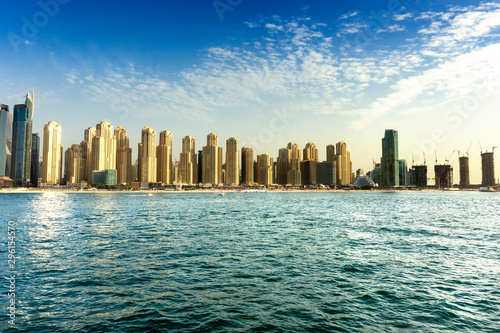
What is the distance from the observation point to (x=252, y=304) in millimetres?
22203

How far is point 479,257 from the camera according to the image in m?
36.9

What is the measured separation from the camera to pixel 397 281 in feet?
91.0

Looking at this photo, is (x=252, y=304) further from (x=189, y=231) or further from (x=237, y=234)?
(x=189, y=231)

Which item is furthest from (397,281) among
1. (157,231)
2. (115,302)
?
(157,231)

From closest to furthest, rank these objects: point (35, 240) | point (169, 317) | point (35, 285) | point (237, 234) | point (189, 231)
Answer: point (169, 317)
point (35, 285)
point (35, 240)
point (237, 234)
point (189, 231)

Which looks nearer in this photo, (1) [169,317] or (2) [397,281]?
(1) [169,317]

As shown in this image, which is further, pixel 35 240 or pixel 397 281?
pixel 35 240

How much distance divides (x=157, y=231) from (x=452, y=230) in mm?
56840

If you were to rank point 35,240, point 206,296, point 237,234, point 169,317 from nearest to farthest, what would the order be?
1. point 169,317
2. point 206,296
3. point 35,240
4. point 237,234

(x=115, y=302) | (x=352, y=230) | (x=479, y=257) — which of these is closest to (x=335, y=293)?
(x=115, y=302)

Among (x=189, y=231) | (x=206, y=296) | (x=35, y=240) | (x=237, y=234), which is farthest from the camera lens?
(x=189, y=231)

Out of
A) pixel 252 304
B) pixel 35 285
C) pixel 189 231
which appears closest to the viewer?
pixel 252 304

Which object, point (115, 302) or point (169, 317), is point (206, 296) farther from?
point (115, 302)

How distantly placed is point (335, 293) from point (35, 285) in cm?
2504
